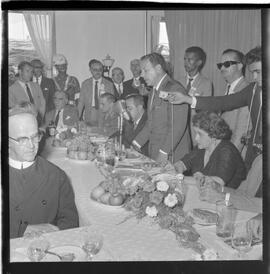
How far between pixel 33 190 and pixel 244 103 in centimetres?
103

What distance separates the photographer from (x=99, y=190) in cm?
204

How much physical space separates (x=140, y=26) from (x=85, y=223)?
0.91 meters

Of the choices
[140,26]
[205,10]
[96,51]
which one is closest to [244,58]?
[205,10]

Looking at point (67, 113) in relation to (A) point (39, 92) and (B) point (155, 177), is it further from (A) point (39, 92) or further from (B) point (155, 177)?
(B) point (155, 177)

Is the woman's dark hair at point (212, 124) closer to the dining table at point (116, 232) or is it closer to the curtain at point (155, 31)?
the dining table at point (116, 232)

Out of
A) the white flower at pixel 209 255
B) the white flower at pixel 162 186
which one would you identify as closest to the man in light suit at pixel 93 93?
the white flower at pixel 162 186

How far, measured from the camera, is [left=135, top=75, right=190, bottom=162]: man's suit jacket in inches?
84.5

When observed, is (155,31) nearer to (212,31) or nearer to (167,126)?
(212,31)

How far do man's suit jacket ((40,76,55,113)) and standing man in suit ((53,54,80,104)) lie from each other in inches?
0.9

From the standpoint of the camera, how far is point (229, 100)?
213 cm

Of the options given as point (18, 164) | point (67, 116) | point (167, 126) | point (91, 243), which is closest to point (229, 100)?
point (167, 126)

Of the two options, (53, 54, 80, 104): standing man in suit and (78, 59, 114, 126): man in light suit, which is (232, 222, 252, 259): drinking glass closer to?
(78, 59, 114, 126): man in light suit

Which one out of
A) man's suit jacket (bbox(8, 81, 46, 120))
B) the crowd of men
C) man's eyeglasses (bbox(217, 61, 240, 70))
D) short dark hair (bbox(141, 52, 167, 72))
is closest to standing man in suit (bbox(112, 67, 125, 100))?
the crowd of men

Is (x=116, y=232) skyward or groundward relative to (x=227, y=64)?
groundward
